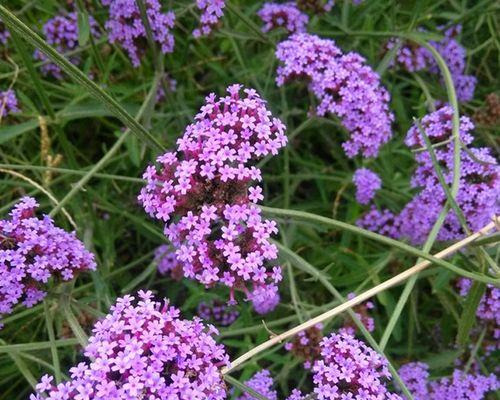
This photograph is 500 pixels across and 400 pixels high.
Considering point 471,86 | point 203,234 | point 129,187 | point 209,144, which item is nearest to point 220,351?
point 203,234

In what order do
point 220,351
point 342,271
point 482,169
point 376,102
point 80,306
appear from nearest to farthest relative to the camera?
point 220,351 < point 80,306 < point 482,169 < point 376,102 < point 342,271

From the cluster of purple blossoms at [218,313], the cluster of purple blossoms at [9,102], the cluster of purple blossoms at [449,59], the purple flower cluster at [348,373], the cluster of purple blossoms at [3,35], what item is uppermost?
the cluster of purple blossoms at [449,59]

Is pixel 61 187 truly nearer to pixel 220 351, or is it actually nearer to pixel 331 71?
pixel 331 71

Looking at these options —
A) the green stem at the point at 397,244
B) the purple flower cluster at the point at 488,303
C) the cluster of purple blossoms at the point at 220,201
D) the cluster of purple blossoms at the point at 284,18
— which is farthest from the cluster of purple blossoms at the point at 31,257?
the cluster of purple blossoms at the point at 284,18

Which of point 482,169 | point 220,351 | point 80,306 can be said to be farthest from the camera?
point 482,169

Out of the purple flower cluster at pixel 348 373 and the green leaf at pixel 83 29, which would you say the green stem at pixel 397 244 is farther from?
the green leaf at pixel 83 29

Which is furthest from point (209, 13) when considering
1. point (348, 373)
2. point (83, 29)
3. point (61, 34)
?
point (348, 373)

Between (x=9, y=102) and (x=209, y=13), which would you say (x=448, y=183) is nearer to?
(x=209, y=13)
